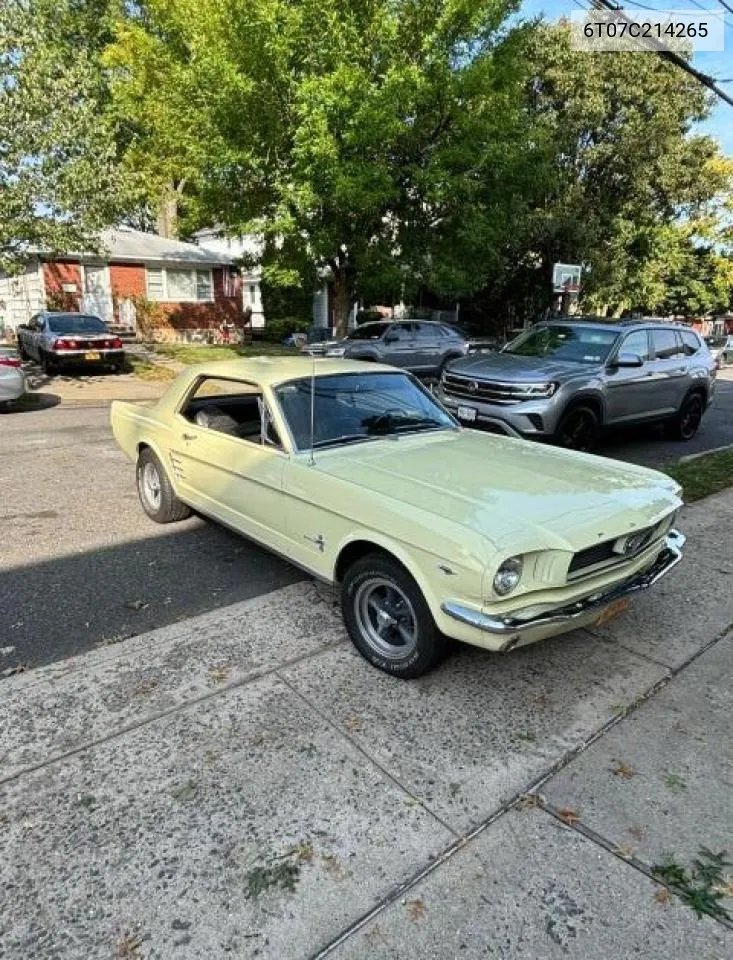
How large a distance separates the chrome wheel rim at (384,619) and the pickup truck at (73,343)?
1435 centimetres

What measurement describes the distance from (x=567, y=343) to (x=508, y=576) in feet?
21.1

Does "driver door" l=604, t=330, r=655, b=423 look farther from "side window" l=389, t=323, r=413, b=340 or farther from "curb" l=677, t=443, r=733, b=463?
"side window" l=389, t=323, r=413, b=340

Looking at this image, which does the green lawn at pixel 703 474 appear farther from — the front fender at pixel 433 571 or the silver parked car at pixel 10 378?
the silver parked car at pixel 10 378

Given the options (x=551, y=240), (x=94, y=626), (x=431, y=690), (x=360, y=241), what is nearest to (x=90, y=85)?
A: (x=360, y=241)

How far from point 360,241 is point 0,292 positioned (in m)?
17.1

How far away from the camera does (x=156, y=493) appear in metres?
5.57

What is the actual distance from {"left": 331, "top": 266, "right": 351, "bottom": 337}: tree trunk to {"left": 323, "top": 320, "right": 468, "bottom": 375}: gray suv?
1.26 meters

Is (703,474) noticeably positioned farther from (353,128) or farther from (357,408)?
(353,128)

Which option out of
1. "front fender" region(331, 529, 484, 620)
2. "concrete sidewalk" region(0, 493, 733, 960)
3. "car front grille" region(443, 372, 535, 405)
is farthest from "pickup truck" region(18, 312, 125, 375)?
"front fender" region(331, 529, 484, 620)

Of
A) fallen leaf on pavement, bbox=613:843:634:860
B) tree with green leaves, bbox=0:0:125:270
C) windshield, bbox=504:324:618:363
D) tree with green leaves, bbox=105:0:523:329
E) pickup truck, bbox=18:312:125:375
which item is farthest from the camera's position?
pickup truck, bbox=18:312:125:375

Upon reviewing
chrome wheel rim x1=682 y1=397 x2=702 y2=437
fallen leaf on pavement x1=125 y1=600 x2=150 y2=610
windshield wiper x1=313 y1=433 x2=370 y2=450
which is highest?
windshield wiper x1=313 y1=433 x2=370 y2=450

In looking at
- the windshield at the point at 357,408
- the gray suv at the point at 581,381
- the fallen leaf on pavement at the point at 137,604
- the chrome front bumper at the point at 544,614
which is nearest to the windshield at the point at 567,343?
the gray suv at the point at 581,381

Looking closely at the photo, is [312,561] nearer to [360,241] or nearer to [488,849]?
[488,849]

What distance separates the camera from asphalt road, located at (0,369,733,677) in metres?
3.83
